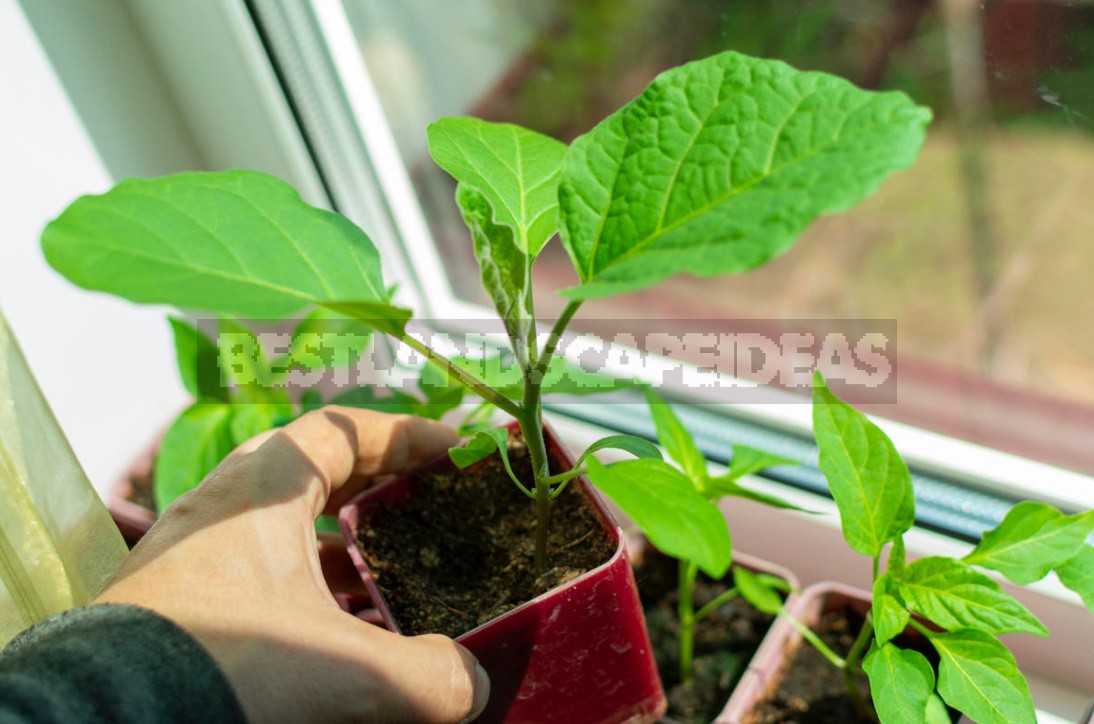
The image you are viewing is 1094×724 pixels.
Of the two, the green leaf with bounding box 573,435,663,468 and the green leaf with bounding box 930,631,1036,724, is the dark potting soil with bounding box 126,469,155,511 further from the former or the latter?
the green leaf with bounding box 930,631,1036,724

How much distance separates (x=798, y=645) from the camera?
0.80 meters

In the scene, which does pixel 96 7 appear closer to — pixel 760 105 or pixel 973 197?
pixel 760 105

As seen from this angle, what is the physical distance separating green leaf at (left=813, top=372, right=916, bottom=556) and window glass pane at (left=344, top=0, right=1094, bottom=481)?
0.28 m

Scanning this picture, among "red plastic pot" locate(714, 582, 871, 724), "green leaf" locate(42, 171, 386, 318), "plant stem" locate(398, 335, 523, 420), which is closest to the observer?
"green leaf" locate(42, 171, 386, 318)

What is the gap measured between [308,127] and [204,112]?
3.9 inches

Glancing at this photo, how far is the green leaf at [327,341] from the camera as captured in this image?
2.70 feet

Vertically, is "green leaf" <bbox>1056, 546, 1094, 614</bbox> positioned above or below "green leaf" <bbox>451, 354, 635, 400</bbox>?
below

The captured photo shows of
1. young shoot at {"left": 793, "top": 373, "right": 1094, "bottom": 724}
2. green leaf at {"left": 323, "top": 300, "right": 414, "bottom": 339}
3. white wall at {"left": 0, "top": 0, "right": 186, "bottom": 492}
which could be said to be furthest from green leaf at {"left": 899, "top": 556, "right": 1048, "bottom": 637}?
white wall at {"left": 0, "top": 0, "right": 186, "bottom": 492}

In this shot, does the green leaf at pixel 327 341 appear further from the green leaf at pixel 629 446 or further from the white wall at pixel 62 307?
the green leaf at pixel 629 446

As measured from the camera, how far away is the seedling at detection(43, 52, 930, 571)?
416 mm

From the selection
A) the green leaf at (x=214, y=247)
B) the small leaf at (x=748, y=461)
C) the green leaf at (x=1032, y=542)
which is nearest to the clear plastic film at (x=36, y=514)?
the green leaf at (x=214, y=247)

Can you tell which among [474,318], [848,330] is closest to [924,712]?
[474,318]

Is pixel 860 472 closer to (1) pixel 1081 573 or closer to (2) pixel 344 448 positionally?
(1) pixel 1081 573

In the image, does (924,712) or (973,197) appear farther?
(973,197)
